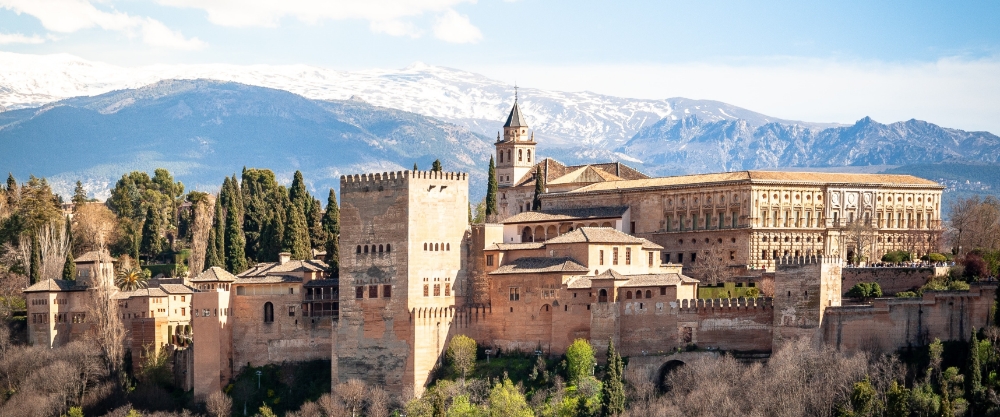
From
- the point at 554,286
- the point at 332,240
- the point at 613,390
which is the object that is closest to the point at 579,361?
the point at 613,390

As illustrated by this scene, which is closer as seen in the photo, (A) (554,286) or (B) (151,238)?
(A) (554,286)

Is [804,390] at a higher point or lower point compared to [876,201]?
lower

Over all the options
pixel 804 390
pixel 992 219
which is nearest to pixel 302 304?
pixel 804 390

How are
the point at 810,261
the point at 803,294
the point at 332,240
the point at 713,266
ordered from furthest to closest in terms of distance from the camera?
the point at 332,240, the point at 713,266, the point at 810,261, the point at 803,294

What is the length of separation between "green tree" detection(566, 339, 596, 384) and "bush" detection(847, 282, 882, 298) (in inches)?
490

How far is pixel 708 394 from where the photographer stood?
65.7m

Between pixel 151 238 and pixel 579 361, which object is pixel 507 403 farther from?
pixel 151 238

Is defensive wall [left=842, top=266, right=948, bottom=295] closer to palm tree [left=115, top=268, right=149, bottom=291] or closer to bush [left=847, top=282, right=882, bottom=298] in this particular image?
bush [left=847, top=282, right=882, bottom=298]

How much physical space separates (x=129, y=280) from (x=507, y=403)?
30680 mm

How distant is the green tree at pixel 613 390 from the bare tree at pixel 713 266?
14.7m

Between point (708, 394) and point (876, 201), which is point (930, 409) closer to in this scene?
point (708, 394)

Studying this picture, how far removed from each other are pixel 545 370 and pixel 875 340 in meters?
14.7

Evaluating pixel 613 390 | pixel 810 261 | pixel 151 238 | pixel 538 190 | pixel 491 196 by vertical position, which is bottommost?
pixel 613 390

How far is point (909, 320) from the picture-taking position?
64.6 m
